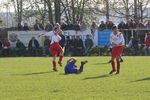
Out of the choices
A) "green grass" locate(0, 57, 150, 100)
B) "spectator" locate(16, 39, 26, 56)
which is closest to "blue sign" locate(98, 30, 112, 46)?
"spectator" locate(16, 39, 26, 56)

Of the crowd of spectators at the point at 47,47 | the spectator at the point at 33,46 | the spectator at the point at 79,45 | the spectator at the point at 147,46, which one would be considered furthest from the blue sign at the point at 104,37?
the spectator at the point at 33,46

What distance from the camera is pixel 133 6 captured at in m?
60.2

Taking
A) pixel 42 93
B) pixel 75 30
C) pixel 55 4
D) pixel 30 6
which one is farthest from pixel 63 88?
pixel 30 6

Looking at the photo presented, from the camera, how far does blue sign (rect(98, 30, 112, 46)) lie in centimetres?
3669

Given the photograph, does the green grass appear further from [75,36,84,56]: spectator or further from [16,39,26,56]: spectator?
[16,39,26,56]: spectator

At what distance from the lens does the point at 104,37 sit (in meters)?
37.0

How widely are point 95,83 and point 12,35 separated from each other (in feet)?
81.1

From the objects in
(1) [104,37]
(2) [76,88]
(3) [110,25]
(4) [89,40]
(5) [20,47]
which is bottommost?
(2) [76,88]

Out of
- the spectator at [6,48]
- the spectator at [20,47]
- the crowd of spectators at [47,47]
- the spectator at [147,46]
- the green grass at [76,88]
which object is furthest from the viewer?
the spectator at [6,48]

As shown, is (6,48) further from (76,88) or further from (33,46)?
(76,88)

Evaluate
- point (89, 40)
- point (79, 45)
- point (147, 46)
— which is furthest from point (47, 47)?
point (147, 46)

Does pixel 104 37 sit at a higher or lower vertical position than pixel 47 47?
higher

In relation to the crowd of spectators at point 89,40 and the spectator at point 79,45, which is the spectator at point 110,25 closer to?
the crowd of spectators at point 89,40

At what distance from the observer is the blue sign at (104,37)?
1444 inches
